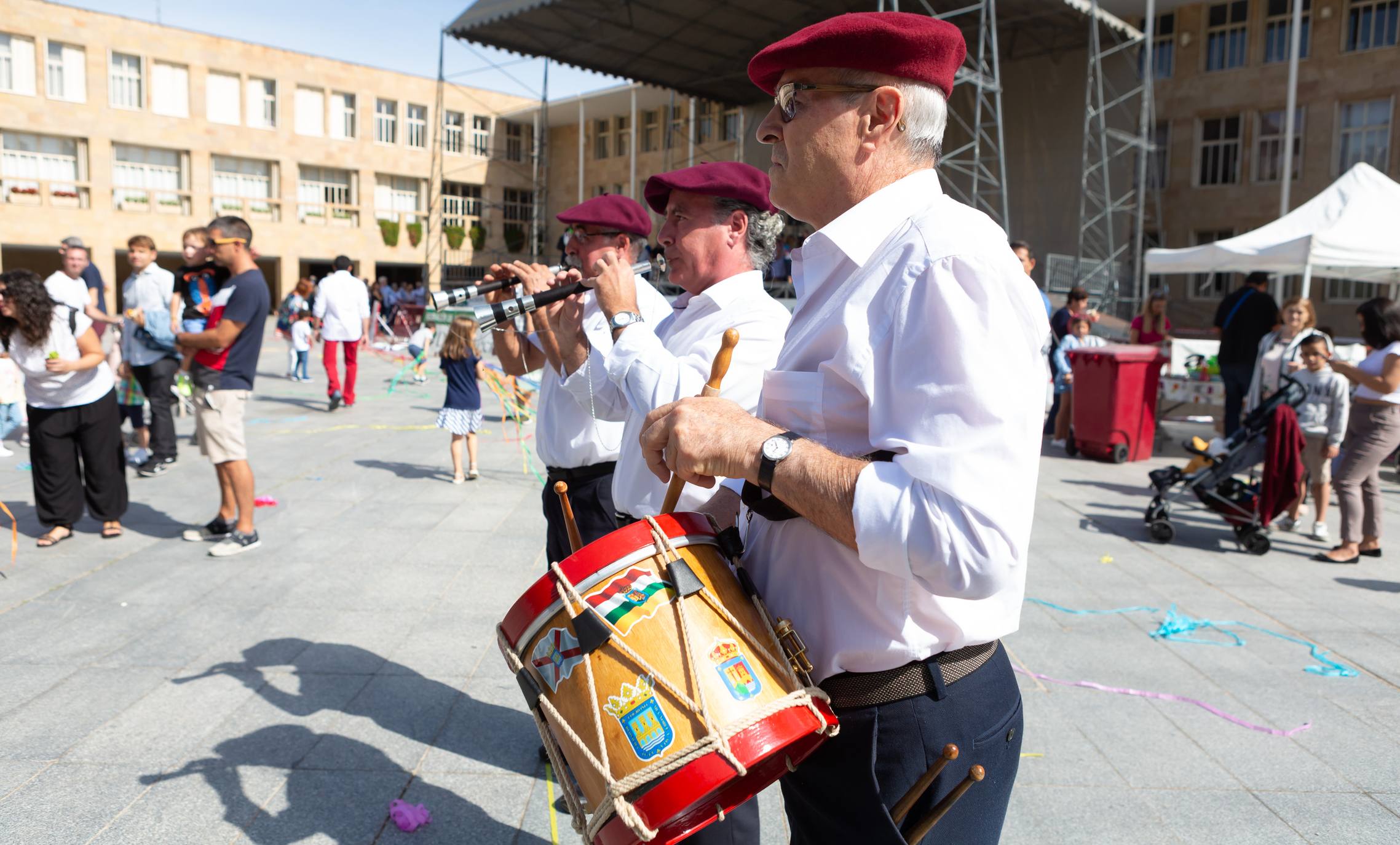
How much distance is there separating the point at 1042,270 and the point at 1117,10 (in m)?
7.05

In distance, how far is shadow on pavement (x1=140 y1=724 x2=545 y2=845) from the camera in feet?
9.05

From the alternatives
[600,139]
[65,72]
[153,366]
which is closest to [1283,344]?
[153,366]

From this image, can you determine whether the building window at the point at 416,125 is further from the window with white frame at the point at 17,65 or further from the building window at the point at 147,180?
the window with white frame at the point at 17,65

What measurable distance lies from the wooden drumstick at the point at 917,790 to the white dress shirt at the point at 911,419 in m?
0.16

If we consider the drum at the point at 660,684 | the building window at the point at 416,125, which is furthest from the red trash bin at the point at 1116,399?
the building window at the point at 416,125

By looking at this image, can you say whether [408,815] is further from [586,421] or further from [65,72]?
[65,72]

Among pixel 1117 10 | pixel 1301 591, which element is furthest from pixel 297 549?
pixel 1117 10

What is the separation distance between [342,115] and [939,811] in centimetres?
4438

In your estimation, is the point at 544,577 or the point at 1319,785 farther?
the point at 1319,785

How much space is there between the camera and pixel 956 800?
1415 millimetres

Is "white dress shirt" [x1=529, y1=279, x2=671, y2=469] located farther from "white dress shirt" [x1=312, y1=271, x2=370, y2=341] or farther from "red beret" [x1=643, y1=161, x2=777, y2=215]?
"white dress shirt" [x1=312, y1=271, x2=370, y2=341]

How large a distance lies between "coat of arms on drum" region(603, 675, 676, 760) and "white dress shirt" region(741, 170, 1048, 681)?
0.87ft

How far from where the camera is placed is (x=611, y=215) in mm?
3213

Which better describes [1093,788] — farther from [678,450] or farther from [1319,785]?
[678,450]
